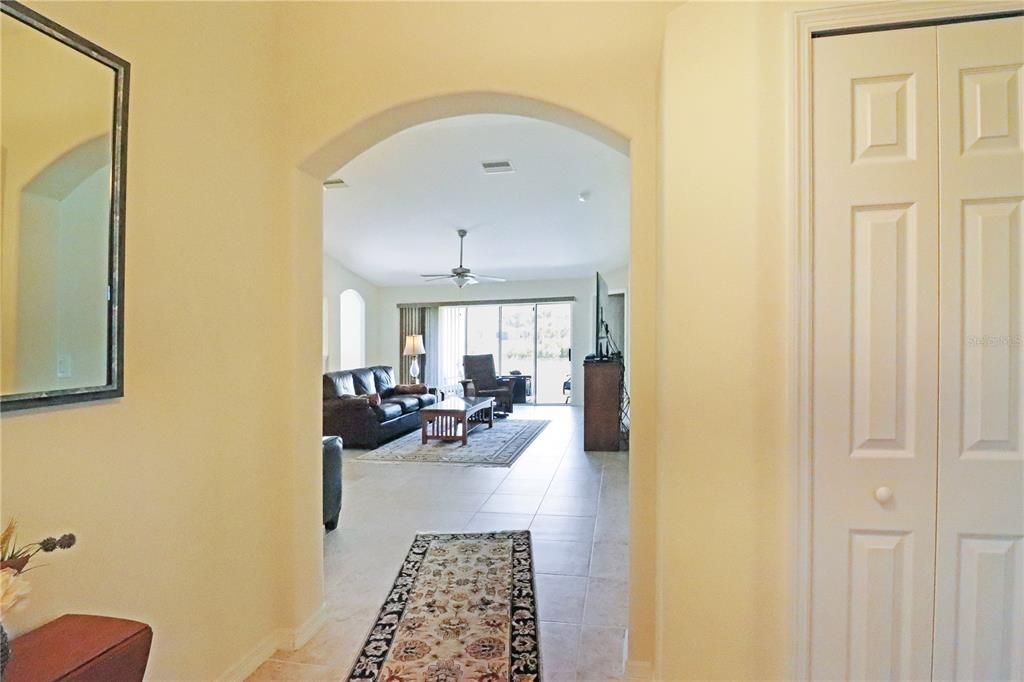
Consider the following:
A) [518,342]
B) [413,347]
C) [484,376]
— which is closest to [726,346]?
[484,376]

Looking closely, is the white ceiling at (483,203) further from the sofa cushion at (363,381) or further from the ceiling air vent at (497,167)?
the sofa cushion at (363,381)

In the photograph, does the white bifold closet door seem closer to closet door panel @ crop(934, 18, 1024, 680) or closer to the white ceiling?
closet door panel @ crop(934, 18, 1024, 680)

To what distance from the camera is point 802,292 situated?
4.46 feet

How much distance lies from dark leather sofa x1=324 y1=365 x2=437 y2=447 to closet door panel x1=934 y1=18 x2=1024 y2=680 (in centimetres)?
582

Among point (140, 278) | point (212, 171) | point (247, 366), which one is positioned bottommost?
point (247, 366)

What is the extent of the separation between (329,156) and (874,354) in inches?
85.1

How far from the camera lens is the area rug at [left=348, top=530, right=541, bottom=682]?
77.0 inches

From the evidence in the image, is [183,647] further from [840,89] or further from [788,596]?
[840,89]

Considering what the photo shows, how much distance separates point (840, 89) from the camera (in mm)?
1350

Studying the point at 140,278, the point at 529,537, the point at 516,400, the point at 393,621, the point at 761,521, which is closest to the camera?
the point at 761,521

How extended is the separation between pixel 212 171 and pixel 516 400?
9.65 metres

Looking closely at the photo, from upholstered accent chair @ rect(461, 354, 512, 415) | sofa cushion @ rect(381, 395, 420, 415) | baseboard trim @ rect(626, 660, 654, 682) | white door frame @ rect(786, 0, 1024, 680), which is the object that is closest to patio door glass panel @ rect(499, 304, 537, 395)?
upholstered accent chair @ rect(461, 354, 512, 415)

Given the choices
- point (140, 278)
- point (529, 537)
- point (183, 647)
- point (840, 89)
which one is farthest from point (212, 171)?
point (529, 537)

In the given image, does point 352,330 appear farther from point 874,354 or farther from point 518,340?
point 874,354
